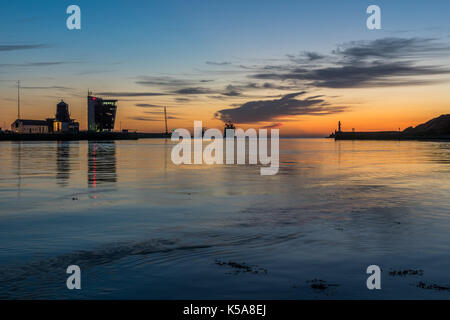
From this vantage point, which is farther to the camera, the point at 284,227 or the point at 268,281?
the point at 284,227

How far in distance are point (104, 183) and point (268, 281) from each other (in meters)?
22.6

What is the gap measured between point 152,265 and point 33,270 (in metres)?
2.83

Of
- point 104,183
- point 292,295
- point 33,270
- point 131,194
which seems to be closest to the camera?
point 292,295

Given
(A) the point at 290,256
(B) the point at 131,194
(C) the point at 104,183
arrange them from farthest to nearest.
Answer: (C) the point at 104,183
(B) the point at 131,194
(A) the point at 290,256

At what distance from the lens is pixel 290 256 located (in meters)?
11.5

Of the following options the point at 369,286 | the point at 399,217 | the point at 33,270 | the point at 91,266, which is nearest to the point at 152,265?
the point at 91,266

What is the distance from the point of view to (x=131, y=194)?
2439cm

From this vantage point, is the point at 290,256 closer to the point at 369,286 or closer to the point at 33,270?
the point at 369,286

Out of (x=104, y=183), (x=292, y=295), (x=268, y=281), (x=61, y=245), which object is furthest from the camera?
(x=104, y=183)

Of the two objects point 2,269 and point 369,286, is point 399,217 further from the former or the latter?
point 2,269

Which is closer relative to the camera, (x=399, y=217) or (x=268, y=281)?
(x=268, y=281)

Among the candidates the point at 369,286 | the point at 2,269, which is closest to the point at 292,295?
the point at 369,286
